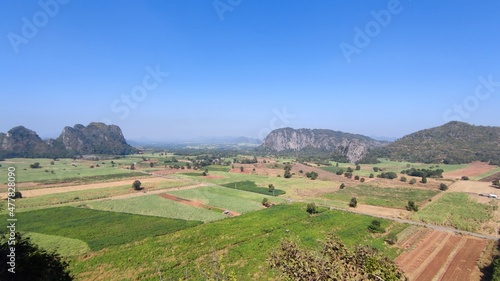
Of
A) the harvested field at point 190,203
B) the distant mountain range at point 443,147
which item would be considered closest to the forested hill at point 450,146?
the distant mountain range at point 443,147

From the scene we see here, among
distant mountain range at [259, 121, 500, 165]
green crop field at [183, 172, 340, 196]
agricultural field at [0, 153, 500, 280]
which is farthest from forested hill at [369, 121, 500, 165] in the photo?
green crop field at [183, 172, 340, 196]

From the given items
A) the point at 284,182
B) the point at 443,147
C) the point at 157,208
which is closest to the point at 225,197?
the point at 157,208

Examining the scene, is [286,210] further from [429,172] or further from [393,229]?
[429,172]

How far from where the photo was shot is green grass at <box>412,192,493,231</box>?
47963 mm

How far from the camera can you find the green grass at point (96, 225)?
38431mm

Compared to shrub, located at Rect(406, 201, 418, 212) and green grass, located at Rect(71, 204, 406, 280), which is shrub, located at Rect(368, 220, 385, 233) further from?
shrub, located at Rect(406, 201, 418, 212)

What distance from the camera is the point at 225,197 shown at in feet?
226

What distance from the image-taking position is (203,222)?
46.5m

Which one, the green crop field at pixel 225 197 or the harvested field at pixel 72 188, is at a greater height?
the harvested field at pixel 72 188

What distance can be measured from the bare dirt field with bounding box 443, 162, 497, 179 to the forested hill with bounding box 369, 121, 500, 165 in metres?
8.07

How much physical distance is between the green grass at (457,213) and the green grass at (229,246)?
977 centimetres

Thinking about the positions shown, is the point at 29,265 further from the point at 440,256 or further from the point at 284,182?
the point at 284,182

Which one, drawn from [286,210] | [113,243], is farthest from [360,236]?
[113,243]

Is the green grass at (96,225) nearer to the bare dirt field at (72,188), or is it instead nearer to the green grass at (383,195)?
the bare dirt field at (72,188)
